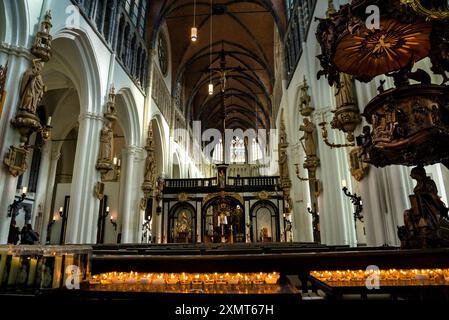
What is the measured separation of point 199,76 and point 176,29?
5870 millimetres

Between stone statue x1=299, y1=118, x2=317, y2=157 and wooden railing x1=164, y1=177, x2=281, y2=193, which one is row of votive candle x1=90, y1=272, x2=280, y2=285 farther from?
wooden railing x1=164, y1=177, x2=281, y2=193

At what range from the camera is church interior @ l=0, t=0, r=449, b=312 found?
279 centimetres

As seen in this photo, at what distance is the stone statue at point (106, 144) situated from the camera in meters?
10.2

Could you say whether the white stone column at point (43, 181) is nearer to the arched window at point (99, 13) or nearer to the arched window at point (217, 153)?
the arched window at point (99, 13)

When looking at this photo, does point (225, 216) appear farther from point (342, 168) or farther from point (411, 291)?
point (411, 291)

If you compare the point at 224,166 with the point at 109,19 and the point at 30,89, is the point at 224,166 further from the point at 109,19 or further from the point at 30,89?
the point at 30,89

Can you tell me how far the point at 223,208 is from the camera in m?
18.6

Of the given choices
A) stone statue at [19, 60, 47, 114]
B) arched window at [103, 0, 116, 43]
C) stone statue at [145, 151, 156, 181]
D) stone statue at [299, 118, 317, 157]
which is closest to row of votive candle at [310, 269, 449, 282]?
stone statue at [299, 118, 317, 157]

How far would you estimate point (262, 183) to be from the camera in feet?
65.3

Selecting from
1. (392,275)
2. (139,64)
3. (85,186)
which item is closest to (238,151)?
(139,64)

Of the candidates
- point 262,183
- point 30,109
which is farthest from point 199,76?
point 30,109

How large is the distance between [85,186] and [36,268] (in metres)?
8.50

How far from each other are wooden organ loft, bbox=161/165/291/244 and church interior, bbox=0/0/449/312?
104 millimetres

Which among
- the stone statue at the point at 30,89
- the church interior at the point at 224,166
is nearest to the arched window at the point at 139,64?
the church interior at the point at 224,166
